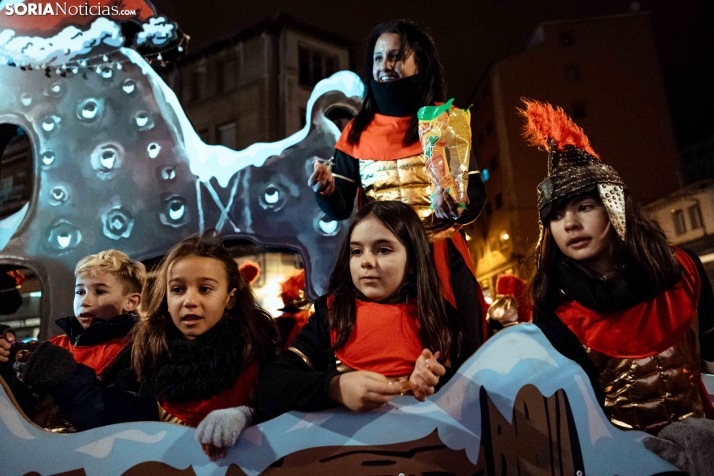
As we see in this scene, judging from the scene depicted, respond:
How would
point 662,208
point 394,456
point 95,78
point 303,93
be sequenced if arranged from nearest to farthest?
point 394,456 < point 95,78 < point 662,208 < point 303,93

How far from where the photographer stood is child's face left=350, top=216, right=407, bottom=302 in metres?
1.52

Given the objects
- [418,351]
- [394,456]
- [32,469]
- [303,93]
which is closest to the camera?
[394,456]

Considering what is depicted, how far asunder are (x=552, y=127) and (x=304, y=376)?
1.18 metres

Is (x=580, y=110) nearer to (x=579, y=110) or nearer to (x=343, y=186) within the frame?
(x=579, y=110)

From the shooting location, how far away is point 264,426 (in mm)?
1244

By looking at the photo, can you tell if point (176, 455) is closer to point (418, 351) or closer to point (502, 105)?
point (418, 351)

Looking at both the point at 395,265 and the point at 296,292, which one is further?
the point at 296,292

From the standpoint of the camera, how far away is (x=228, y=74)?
11.8 m

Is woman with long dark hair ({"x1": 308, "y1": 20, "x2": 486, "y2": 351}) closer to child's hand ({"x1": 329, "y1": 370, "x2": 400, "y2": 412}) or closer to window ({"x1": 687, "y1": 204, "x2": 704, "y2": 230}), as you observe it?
child's hand ({"x1": 329, "y1": 370, "x2": 400, "y2": 412})

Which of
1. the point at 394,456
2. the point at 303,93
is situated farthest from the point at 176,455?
the point at 303,93

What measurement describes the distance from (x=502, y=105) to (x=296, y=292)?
31.0ft

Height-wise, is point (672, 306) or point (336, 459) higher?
point (672, 306)

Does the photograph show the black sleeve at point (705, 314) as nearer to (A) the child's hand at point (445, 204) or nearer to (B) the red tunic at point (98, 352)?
(A) the child's hand at point (445, 204)

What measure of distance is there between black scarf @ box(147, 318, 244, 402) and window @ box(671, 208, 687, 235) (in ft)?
17.5
